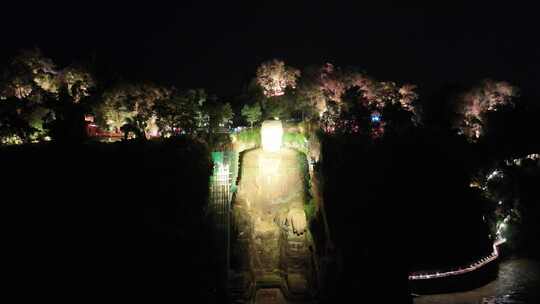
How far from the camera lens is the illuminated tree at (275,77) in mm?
40875

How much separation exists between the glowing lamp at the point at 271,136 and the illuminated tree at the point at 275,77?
12.8m

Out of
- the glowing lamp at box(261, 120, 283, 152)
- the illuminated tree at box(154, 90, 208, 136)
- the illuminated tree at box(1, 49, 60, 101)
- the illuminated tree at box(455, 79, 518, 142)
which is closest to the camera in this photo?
the glowing lamp at box(261, 120, 283, 152)

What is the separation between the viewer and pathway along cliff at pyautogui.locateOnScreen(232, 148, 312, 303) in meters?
21.2

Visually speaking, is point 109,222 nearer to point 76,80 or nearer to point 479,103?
point 76,80

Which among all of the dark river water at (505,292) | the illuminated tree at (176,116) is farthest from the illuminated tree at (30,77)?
the dark river water at (505,292)

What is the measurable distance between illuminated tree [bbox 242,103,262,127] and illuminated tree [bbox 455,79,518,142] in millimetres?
18010

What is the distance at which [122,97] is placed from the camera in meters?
32.0

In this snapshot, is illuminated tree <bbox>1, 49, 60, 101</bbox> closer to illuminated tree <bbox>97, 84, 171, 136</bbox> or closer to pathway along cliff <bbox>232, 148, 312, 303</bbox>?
illuminated tree <bbox>97, 84, 171, 136</bbox>

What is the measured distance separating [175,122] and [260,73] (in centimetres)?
1160

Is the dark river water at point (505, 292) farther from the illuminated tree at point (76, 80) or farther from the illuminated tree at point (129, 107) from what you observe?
the illuminated tree at point (76, 80)

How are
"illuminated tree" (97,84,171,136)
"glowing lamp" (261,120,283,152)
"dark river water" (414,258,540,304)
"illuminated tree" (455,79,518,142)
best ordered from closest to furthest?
"dark river water" (414,258,540,304) < "glowing lamp" (261,120,283,152) < "illuminated tree" (97,84,171,136) < "illuminated tree" (455,79,518,142)

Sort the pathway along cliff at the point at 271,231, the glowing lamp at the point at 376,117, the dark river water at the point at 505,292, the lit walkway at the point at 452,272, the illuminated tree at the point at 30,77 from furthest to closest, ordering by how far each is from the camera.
Answer: the glowing lamp at the point at 376,117 < the illuminated tree at the point at 30,77 < the lit walkway at the point at 452,272 < the dark river water at the point at 505,292 < the pathway along cliff at the point at 271,231

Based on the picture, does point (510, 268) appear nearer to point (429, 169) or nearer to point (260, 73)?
point (429, 169)

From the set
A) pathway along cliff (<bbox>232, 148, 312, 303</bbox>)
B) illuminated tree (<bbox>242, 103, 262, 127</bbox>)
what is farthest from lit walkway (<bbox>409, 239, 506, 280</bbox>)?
illuminated tree (<bbox>242, 103, 262, 127</bbox>)
